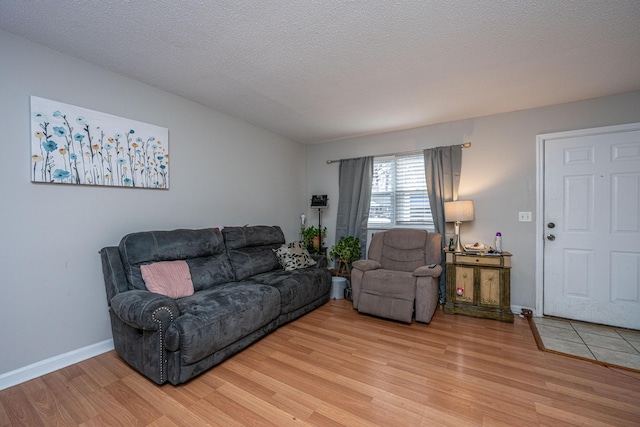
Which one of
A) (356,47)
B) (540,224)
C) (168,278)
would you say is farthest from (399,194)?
(168,278)

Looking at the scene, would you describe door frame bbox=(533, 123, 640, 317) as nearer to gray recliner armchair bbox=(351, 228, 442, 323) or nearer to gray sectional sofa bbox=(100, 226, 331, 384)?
gray recliner armchair bbox=(351, 228, 442, 323)

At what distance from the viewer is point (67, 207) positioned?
2.13 metres

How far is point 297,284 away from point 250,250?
0.75m

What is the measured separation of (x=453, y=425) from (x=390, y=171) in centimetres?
322

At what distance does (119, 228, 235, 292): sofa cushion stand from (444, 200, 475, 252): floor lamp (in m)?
2.70

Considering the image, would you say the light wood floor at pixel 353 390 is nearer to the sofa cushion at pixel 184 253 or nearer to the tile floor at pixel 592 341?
the tile floor at pixel 592 341

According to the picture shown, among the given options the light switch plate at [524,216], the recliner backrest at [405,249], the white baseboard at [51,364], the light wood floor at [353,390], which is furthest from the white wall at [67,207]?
the light switch plate at [524,216]

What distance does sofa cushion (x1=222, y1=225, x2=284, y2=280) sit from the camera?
3.02 meters

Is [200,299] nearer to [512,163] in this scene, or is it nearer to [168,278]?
[168,278]

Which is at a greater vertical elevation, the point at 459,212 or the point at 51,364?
the point at 459,212

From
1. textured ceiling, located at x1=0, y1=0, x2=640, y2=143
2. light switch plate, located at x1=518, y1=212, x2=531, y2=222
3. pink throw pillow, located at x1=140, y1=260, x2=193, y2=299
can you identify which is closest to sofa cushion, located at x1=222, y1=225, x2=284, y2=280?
pink throw pillow, located at x1=140, y1=260, x2=193, y2=299

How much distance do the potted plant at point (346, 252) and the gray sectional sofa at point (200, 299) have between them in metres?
0.60

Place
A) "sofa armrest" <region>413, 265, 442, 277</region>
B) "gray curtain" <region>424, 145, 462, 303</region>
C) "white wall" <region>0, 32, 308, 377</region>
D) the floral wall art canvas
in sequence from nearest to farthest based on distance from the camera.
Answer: "white wall" <region>0, 32, 308, 377</region> → the floral wall art canvas → "sofa armrest" <region>413, 265, 442, 277</region> → "gray curtain" <region>424, 145, 462, 303</region>

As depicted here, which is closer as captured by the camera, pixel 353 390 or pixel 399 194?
pixel 353 390
